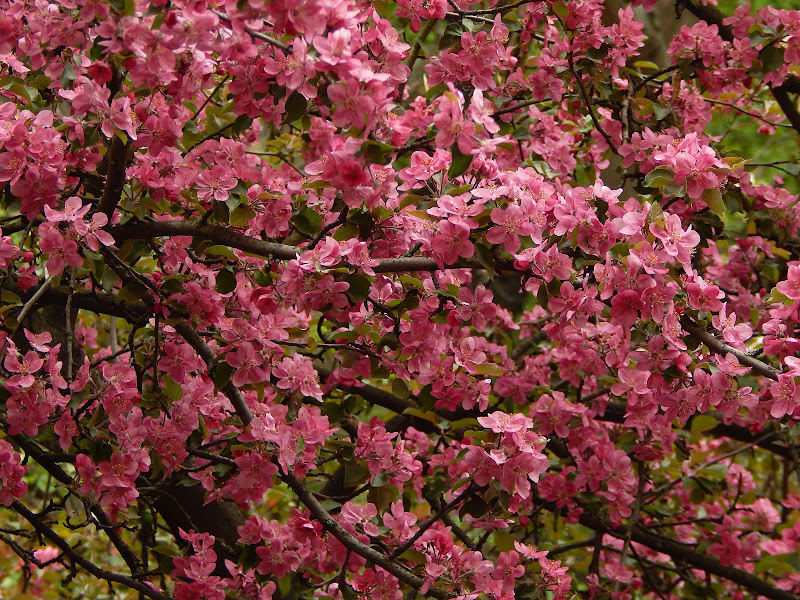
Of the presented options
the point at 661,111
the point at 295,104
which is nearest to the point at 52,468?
the point at 295,104

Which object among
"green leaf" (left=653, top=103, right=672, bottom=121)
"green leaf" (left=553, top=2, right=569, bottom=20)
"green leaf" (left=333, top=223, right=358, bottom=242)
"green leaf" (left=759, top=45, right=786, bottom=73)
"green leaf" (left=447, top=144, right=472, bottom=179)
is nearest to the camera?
"green leaf" (left=447, top=144, right=472, bottom=179)

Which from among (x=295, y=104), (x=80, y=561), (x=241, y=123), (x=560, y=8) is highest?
(x=560, y=8)

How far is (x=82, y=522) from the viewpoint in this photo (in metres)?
1.74

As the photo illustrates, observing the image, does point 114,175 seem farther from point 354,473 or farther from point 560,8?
point 560,8

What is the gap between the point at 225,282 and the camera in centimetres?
160

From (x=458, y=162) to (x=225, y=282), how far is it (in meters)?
0.57

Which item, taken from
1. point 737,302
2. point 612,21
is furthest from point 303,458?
point 612,21

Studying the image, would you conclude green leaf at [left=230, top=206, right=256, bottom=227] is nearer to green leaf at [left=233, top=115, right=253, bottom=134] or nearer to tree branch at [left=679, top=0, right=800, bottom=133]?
green leaf at [left=233, top=115, right=253, bottom=134]

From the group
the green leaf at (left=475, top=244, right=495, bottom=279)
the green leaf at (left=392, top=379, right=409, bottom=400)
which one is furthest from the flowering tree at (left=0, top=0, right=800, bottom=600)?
the green leaf at (left=392, top=379, right=409, bottom=400)

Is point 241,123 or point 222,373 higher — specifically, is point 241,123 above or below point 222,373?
above

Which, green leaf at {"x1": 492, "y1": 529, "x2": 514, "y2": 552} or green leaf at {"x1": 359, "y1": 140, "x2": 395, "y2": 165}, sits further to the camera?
green leaf at {"x1": 492, "y1": 529, "x2": 514, "y2": 552}

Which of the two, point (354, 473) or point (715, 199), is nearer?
point (715, 199)

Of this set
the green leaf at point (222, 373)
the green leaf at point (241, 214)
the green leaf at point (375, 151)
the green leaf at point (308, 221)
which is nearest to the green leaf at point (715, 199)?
the green leaf at point (375, 151)

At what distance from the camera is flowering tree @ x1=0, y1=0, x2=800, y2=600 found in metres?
1.34
